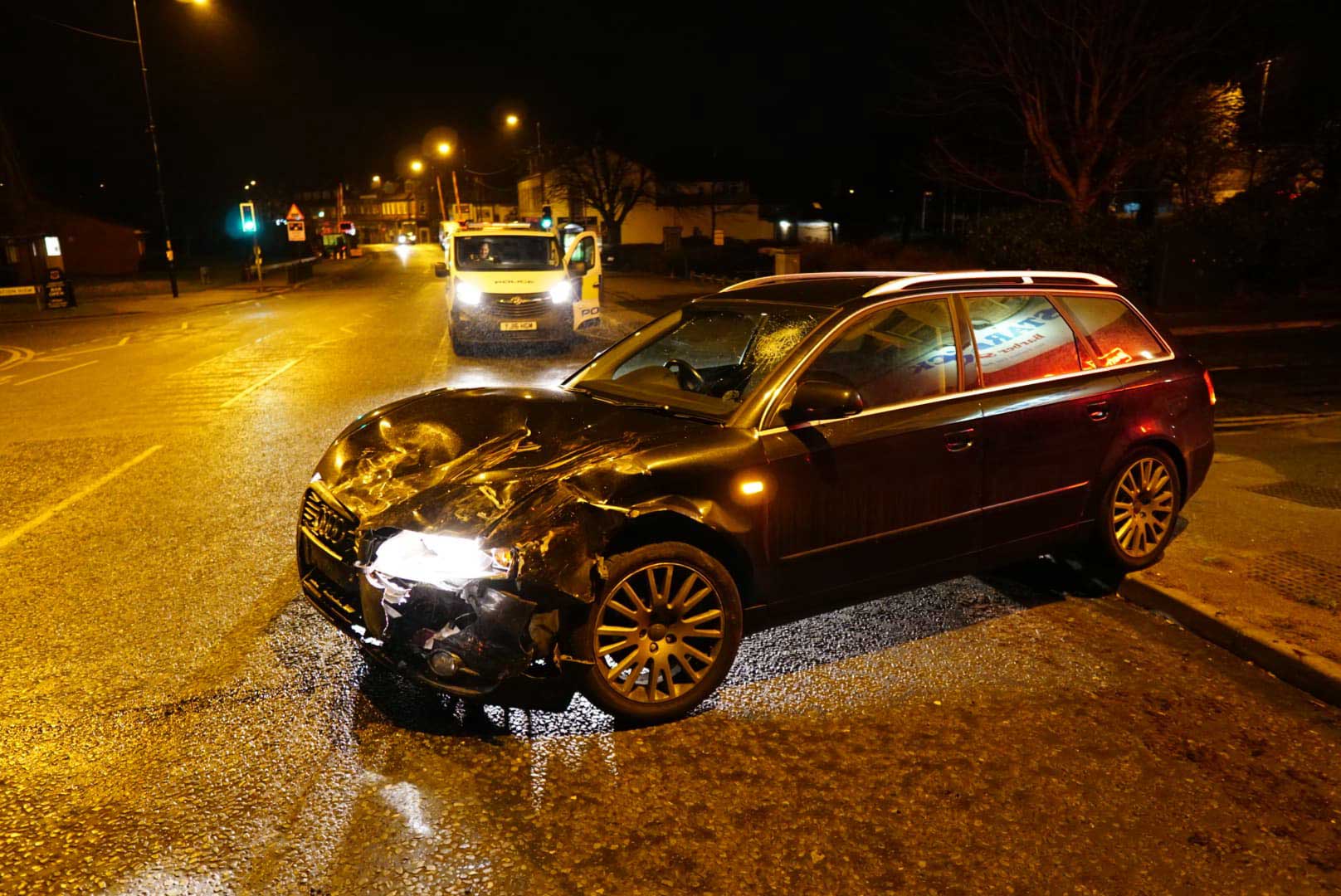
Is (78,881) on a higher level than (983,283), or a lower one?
lower

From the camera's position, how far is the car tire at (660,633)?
3725 mm

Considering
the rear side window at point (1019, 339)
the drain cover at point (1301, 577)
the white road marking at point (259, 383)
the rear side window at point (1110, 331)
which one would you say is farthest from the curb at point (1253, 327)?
the white road marking at point (259, 383)

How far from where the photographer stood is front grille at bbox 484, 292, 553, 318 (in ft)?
51.9

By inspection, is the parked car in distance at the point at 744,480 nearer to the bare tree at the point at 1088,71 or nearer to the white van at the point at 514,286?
the white van at the point at 514,286

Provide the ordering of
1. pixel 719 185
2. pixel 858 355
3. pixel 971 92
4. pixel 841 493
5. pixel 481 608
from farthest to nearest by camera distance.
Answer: pixel 719 185 < pixel 971 92 < pixel 858 355 < pixel 841 493 < pixel 481 608

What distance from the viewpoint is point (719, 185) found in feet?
246

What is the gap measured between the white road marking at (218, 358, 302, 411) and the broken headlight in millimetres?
8542

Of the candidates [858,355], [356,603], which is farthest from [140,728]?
[858,355]

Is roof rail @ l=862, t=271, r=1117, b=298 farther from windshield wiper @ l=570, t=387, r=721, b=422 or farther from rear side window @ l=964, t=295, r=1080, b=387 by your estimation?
windshield wiper @ l=570, t=387, r=721, b=422

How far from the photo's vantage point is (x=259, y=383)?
13.2 m

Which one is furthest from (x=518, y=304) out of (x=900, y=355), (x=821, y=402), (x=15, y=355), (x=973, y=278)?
(x=821, y=402)

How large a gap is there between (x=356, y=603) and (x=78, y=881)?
4.36ft

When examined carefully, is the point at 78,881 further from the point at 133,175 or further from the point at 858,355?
the point at 133,175

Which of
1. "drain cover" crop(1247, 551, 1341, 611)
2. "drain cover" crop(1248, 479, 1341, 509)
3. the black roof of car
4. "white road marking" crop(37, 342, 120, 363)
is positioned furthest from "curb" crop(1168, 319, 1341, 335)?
"white road marking" crop(37, 342, 120, 363)
